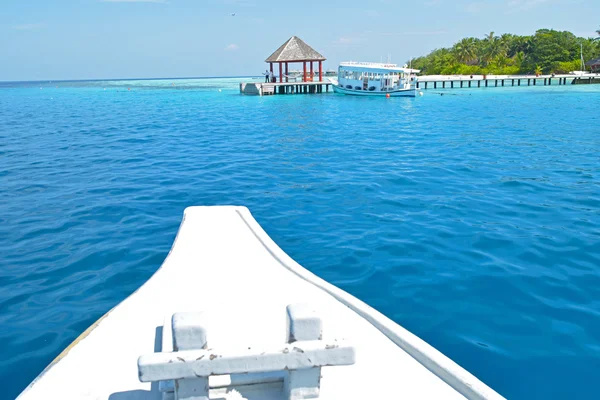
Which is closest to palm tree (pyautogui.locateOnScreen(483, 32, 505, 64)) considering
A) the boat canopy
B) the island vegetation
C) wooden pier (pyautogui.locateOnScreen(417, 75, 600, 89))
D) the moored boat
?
the island vegetation

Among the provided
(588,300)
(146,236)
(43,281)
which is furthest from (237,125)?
(588,300)

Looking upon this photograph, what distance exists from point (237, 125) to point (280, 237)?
57.0ft

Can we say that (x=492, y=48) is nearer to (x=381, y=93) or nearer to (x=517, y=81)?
(x=517, y=81)

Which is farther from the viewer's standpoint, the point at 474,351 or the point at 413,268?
the point at 413,268

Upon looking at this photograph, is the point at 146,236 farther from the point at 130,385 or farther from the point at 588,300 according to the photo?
the point at 588,300

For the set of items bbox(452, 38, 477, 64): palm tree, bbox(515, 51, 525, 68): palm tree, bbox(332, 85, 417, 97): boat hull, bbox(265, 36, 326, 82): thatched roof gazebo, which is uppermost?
bbox(452, 38, 477, 64): palm tree

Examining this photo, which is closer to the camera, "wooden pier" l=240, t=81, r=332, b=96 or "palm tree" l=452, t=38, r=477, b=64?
"wooden pier" l=240, t=81, r=332, b=96

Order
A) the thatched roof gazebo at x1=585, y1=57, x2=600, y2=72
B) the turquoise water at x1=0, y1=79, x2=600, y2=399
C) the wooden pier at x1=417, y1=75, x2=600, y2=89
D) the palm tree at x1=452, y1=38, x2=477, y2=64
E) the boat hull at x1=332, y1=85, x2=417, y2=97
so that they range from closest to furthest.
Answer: the turquoise water at x1=0, y1=79, x2=600, y2=399 → the boat hull at x1=332, y1=85, x2=417, y2=97 → the wooden pier at x1=417, y1=75, x2=600, y2=89 → the thatched roof gazebo at x1=585, y1=57, x2=600, y2=72 → the palm tree at x1=452, y1=38, x2=477, y2=64

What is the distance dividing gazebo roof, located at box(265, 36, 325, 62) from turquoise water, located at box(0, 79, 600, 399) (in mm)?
35943

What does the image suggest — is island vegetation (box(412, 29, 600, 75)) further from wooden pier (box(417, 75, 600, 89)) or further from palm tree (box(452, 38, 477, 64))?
wooden pier (box(417, 75, 600, 89))

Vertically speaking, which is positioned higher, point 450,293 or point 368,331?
point 368,331

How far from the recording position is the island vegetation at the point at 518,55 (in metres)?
76.3

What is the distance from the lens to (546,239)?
6.64m

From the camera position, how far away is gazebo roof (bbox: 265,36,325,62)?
49375 mm
